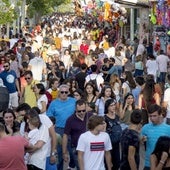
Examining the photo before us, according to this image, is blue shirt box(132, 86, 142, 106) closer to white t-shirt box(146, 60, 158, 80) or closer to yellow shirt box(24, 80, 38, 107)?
yellow shirt box(24, 80, 38, 107)

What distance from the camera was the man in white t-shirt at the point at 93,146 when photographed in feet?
30.1

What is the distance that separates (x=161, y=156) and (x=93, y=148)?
1176 millimetres

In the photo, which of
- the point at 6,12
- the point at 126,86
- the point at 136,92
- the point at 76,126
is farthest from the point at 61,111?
the point at 6,12

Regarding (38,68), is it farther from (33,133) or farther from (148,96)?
(33,133)

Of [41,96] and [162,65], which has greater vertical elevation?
[162,65]

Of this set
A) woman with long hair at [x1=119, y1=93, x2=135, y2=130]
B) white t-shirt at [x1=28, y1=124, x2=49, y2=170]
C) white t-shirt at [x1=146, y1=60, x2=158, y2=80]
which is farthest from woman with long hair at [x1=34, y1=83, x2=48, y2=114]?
white t-shirt at [x1=146, y1=60, x2=158, y2=80]

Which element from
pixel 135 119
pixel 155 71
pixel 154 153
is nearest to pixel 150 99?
pixel 135 119

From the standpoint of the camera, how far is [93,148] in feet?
30.2

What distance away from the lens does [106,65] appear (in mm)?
19281

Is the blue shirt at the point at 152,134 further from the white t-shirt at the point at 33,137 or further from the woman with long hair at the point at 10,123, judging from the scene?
the woman with long hair at the point at 10,123

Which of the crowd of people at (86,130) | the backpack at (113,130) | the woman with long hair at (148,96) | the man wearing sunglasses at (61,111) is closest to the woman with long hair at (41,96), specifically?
the crowd of people at (86,130)

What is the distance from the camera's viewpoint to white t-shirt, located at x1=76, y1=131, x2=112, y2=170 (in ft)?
30.1

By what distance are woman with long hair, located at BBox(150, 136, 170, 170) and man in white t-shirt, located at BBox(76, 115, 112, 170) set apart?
1.03 metres

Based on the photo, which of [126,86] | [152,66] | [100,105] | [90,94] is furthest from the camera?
[152,66]
